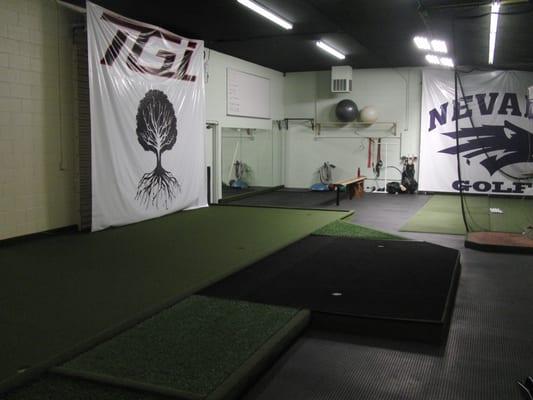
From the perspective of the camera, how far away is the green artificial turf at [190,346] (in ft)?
8.18

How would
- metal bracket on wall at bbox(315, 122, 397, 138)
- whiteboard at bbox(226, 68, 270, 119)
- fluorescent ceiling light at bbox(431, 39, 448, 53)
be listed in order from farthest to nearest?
1. metal bracket on wall at bbox(315, 122, 397, 138)
2. whiteboard at bbox(226, 68, 270, 119)
3. fluorescent ceiling light at bbox(431, 39, 448, 53)

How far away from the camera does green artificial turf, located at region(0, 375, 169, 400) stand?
7.59 feet

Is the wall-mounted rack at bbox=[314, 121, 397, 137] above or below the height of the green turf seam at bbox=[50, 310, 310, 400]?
above

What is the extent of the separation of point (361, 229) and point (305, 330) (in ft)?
10.8

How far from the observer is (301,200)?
10.2 m

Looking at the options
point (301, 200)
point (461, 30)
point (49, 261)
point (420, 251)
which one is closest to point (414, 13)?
point (461, 30)

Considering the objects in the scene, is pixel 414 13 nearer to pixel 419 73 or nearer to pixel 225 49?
pixel 225 49

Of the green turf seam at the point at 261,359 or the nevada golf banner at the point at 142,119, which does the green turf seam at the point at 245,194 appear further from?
the green turf seam at the point at 261,359

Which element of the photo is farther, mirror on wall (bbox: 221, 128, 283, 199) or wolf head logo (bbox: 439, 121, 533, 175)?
mirror on wall (bbox: 221, 128, 283, 199)

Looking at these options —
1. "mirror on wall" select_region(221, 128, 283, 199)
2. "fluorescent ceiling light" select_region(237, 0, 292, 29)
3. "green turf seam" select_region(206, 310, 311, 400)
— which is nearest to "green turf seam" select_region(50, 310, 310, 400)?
"green turf seam" select_region(206, 310, 311, 400)

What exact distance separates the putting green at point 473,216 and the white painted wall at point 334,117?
1988 millimetres

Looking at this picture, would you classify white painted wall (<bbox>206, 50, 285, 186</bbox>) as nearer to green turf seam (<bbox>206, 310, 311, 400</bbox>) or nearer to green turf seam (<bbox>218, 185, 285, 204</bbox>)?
green turf seam (<bbox>218, 185, 285, 204</bbox>)

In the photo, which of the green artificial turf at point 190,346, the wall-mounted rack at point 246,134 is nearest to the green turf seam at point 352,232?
the green artificial turf at point 190,346

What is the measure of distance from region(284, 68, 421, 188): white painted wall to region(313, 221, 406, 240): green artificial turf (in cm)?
563
